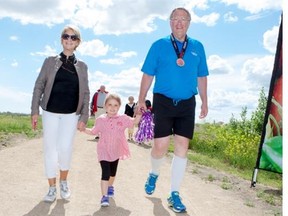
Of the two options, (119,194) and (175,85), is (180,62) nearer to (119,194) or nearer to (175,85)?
(175,85)

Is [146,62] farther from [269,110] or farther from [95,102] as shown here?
[95,102]

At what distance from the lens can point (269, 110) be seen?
835 centimetres

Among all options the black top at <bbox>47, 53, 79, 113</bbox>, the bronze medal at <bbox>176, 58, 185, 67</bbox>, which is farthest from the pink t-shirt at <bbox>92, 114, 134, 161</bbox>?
the bronze medal at <bbox>176, 58, 185, 67</bbox>

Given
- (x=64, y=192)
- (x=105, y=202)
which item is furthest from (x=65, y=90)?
(x=105, y=202)

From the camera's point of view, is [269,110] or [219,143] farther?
[219,143]

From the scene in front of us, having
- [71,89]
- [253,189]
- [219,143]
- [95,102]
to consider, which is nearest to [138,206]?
[71,89]

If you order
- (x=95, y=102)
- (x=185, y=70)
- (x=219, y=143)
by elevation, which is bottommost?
(x=219, y=143)

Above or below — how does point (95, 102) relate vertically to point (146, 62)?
below

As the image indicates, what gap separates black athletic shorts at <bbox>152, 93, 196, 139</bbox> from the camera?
560 cm

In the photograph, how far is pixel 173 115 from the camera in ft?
18.4

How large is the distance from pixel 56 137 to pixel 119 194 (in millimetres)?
1307

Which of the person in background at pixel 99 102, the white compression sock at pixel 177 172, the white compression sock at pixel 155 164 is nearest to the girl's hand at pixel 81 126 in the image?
A: the white compression sock at pixel 155 164

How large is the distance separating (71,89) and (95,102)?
10.1 metres

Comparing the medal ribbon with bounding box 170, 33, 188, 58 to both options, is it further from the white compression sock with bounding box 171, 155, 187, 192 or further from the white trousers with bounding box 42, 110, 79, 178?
the white trousers with bounding box 42, 110, 79, 178
